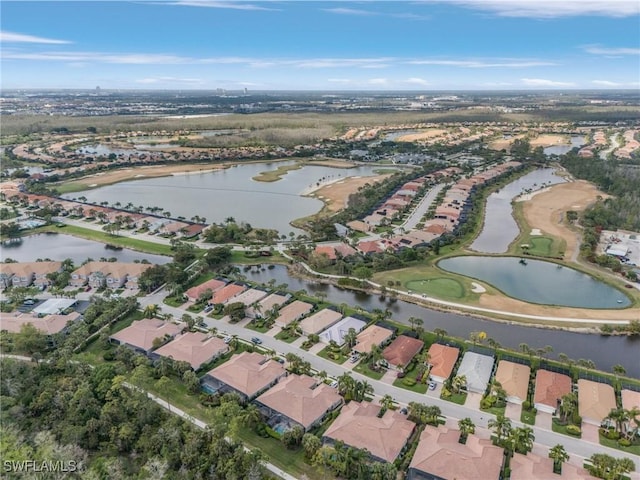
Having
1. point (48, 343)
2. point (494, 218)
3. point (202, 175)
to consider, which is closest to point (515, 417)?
point (48, 343)

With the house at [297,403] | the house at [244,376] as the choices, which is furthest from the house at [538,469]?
the house at [244,376]

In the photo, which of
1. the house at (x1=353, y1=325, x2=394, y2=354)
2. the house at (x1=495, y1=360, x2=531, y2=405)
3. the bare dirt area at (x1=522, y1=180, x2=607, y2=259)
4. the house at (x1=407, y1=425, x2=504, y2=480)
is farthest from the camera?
the bare dirt area at (x1=522, y1=180, x2=607, y2=259)

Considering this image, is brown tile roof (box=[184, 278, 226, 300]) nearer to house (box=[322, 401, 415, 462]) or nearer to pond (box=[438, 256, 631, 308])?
house (box=[322, 401, 415, 462])

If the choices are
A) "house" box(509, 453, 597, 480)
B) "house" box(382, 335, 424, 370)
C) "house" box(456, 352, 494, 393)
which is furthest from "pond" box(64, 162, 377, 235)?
"house" box(509, 453, 597, 480)

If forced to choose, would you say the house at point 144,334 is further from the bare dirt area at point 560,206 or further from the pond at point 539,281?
the bare dirt area at point 560,206

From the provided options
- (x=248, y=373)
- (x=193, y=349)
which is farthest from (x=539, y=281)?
(x=193, y=349)

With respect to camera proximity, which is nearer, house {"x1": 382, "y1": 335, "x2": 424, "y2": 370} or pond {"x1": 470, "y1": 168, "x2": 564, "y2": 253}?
house {"x1": 382, "y1": 335, "x2": 424, "y2": 370}
